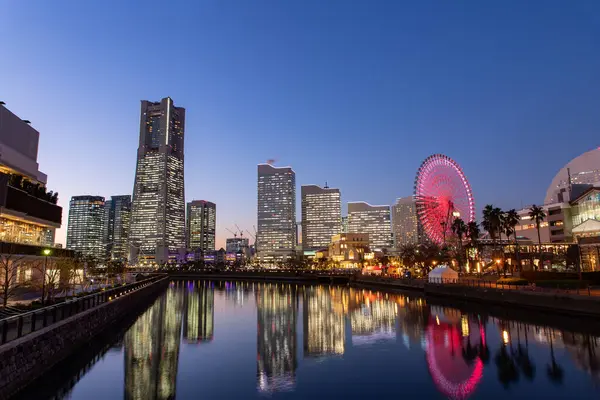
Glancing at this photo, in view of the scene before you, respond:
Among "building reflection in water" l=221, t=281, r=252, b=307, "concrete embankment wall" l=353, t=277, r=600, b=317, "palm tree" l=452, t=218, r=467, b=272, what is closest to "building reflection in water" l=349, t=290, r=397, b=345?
"concrete embankment wall" l=353, t=277, r=600, b=317

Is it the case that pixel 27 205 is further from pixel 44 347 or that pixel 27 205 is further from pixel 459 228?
pixel 459 228

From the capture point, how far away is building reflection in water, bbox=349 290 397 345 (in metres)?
42.0

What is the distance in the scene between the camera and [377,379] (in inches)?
1046

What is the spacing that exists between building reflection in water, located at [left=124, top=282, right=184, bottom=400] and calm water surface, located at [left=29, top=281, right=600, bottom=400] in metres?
0.08

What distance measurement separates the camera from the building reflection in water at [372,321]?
138ft

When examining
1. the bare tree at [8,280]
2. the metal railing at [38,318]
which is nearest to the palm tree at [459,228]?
the metal railing at [38,318]

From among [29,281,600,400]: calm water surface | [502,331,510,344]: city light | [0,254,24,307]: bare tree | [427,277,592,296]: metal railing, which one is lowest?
[29,281,600,400]: calm water surface

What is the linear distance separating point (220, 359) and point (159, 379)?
22.7 ft

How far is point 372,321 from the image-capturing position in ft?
172

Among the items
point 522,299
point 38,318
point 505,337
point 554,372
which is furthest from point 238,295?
point 554,372

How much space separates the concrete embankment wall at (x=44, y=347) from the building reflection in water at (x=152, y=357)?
3.67 m

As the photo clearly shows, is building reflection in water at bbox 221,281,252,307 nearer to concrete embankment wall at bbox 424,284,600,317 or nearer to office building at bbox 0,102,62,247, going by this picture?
office building at bbox 0,102,62,247

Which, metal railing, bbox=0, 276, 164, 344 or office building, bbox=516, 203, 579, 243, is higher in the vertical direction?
office building, bbox=516, 203, 579, 243

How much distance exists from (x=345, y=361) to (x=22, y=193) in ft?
194
